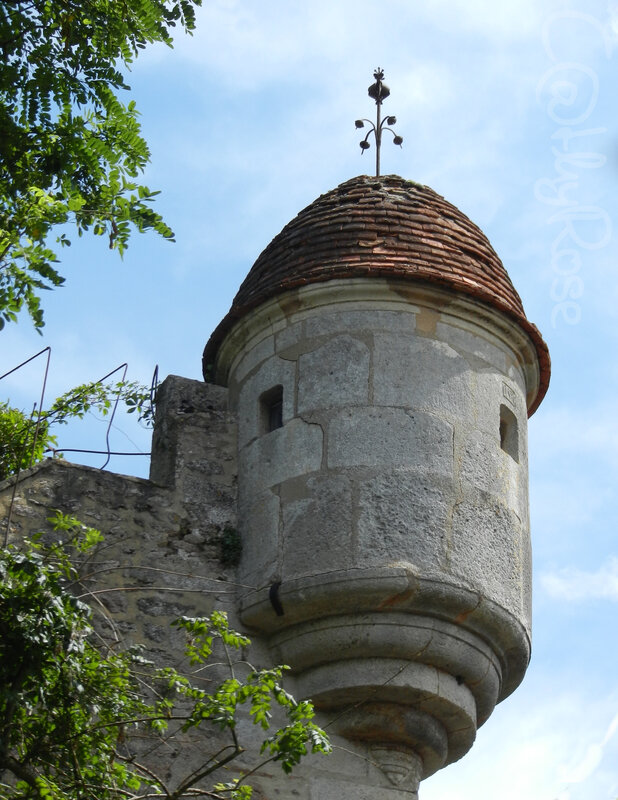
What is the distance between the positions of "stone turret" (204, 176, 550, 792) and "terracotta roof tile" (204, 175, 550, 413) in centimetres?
2

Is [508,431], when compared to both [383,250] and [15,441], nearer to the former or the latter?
[383,250]

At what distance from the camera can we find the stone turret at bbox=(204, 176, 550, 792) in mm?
8531

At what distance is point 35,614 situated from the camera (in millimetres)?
7121

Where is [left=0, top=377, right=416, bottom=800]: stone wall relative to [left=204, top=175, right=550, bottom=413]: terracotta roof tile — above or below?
below

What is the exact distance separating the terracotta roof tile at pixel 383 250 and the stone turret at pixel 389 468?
2cm

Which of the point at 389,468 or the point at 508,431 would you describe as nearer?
the point at 389,468

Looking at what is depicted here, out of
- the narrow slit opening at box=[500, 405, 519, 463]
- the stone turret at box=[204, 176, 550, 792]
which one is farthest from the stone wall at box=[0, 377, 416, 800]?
the narrow slit opening at box=[500, 405, 519, 463]

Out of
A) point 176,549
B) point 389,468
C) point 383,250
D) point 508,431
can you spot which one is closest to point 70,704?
point 176,549

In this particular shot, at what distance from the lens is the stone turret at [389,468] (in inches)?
336

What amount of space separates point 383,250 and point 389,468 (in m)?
1.41

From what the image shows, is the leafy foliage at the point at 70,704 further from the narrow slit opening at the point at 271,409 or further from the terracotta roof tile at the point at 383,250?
the terracotta roof tile at the point at 383,250

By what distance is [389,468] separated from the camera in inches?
345

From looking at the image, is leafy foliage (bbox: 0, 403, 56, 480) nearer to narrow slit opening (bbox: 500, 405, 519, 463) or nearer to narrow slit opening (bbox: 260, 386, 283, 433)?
narrow slit opening (bbox: 260, 386, 283, 433)

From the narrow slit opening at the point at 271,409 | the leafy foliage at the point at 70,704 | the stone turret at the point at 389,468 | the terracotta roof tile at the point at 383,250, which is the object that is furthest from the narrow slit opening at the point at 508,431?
the leafy foliage at the point at 70,704
